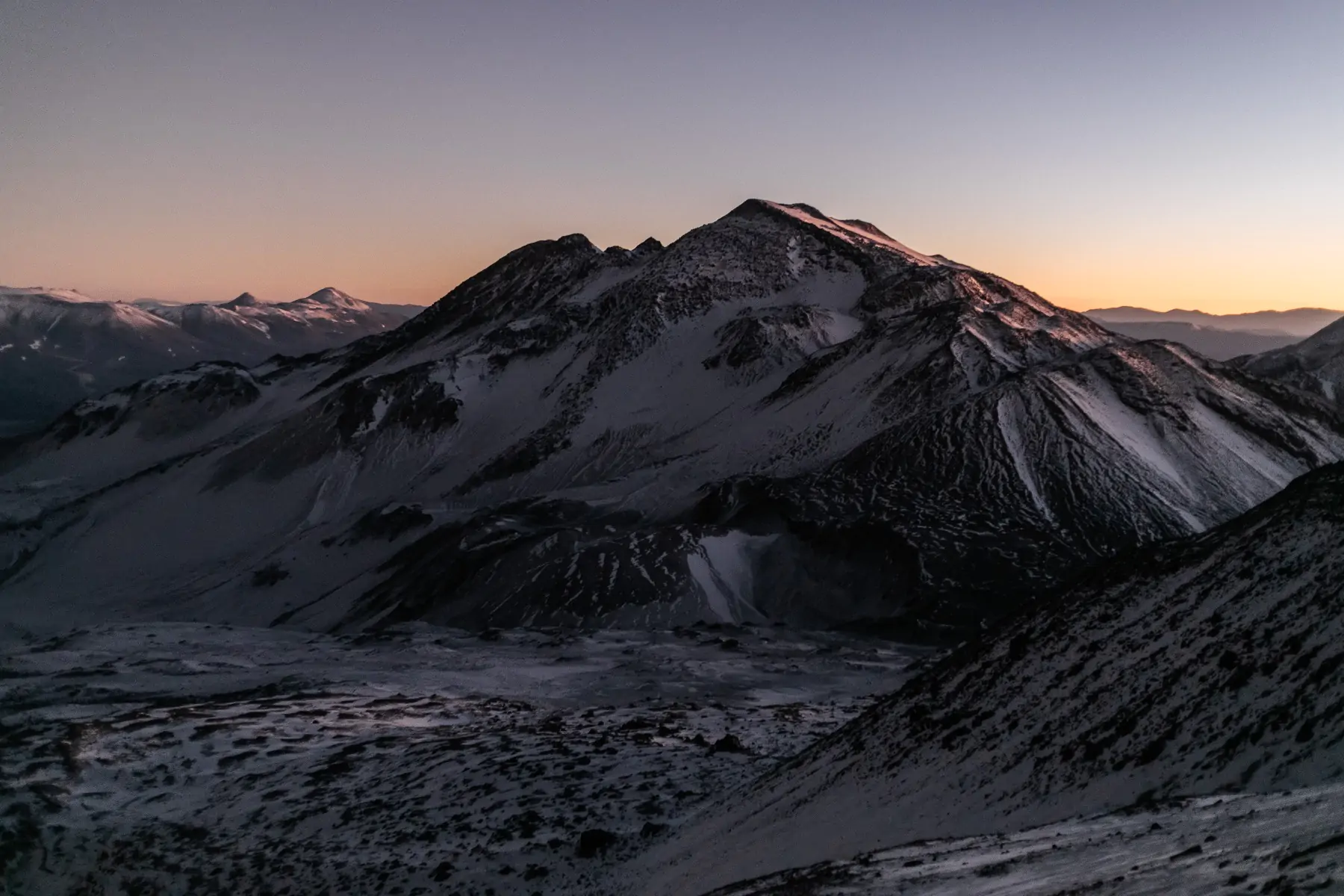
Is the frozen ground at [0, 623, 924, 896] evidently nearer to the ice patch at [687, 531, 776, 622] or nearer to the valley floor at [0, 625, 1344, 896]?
the valley floor at [0, 625, 1344, 896]

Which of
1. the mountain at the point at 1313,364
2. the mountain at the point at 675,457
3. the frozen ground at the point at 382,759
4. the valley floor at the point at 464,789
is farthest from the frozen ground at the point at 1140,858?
the mountain at the point at 1313,364

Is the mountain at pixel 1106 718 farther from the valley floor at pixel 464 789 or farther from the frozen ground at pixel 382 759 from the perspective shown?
the frozen ground at pixel 382 759

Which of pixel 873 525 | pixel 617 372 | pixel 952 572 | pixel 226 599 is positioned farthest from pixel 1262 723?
pixel 617 372

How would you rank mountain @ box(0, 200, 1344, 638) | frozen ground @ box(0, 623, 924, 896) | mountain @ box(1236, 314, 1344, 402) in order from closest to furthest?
frozen ground @ box(0, 623, 924, 896) < mountain @ box(0, 200, 1344, 638) < mountain @ box(1236, 314, 1344, 402)

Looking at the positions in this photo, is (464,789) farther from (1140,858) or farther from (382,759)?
(1140,858)

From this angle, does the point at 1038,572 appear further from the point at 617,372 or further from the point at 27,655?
the point at 617,372

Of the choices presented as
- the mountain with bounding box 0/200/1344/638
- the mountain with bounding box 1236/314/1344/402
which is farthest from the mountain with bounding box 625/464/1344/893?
the mountain with bounding box 1236/314/1344/402
